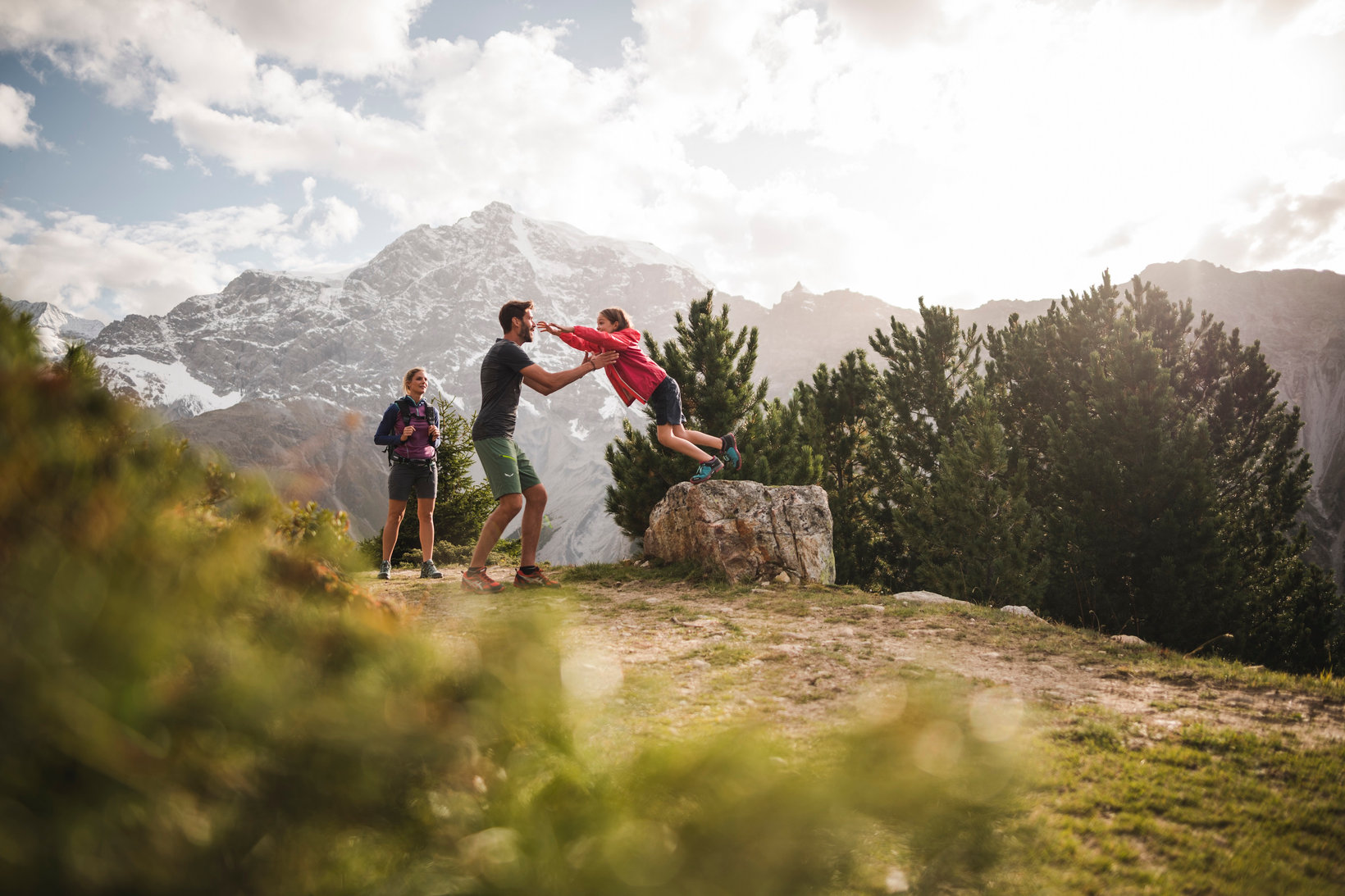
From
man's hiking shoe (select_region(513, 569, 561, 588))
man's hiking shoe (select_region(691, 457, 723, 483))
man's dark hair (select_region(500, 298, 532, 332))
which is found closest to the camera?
man's dark hair (select_region(500, 298, 532, 332))

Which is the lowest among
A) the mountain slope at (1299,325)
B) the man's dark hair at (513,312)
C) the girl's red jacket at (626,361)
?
the girl's red jacket at (626,361)

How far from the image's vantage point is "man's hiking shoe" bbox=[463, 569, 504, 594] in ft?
16.3

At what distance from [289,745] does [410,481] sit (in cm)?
631

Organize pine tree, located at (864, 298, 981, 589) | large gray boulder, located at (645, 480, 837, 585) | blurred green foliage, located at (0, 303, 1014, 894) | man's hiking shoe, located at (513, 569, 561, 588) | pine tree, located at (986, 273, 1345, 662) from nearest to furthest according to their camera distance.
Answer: blurred green foliage, located at (0, 303, 1014, 894), man's hiking shoe, located at (513, 569, 561, 588), large gray boulder, located at (645, 480, 837, 585), pine tree, located at (986, 273, 1345, 662), pine tree, located at (864, 298, 981, 589)

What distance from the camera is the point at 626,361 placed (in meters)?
5.78

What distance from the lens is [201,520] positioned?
89 centimetres

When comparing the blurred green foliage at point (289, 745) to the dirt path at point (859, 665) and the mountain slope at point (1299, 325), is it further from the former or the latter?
the mountain slope at point (1299, 325)

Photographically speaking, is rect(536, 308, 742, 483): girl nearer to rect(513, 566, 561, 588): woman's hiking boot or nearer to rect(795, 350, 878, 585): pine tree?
rect(513, 566, 561, 588): woman's hiking boot

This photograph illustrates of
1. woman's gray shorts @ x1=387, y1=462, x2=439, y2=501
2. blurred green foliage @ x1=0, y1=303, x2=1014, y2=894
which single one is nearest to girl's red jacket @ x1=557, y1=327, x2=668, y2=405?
woman's gray shorts @ x1=387, y1=462, x2=439, y2=501

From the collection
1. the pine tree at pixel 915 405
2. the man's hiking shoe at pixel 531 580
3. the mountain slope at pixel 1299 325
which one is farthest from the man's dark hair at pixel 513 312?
the mountain slope at pixel 1299 325

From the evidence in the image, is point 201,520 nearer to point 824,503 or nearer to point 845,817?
point 845,817

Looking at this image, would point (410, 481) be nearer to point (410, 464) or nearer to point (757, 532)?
point (410, 464)

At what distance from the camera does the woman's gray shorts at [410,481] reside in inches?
250

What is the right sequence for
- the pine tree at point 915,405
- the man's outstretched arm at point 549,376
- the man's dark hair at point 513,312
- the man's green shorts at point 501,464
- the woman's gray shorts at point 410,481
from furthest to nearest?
the pine tree at point 915,405 → the woman's gray shorts at point 410,481 → the man's dark hair at point 513,312 → the man's green shorts at point 501,464 → the man's outstretched arm at point 549,376
